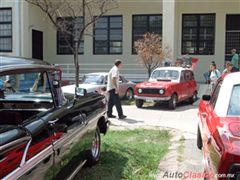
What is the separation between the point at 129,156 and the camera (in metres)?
6.69

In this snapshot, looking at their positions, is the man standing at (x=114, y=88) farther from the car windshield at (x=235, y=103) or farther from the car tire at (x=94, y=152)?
the car windshield at (x=235, y=103)

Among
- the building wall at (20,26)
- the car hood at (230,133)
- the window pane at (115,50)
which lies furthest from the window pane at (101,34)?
the car hood at (230,133)

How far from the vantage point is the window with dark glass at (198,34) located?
2242 centimetres

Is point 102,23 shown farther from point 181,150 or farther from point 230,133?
point 230,133

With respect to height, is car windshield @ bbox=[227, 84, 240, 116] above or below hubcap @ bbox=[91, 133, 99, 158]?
Result: above

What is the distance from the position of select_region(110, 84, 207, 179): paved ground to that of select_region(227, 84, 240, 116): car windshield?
68.7 inches

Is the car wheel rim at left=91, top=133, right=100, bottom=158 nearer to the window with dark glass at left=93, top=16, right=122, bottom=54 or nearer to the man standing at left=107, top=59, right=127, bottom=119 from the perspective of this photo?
the man standing at left=107, top=59, right=127, bottom=119

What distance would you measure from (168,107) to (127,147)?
748cm

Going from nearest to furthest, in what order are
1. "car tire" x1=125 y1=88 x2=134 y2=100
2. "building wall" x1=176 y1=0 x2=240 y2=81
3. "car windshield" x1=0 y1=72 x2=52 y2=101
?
"car windshield" x1=0 y1=72 x2=52 y2=101 → "car tire" x1=125 y1=88 x2=134 y2=100 → "building wall" x1=176 y1=0 x2=240 y2=81

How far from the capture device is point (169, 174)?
577 cm

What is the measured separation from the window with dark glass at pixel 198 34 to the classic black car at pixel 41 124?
674 inches

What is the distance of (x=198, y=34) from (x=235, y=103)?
1890 cm

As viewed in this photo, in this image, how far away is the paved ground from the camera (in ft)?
20.2

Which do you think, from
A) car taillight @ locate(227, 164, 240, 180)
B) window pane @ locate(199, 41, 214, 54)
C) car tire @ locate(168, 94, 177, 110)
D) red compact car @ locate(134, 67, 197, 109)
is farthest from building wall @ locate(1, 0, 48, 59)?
car taillight @ locate(227, 164, 240, 180)
